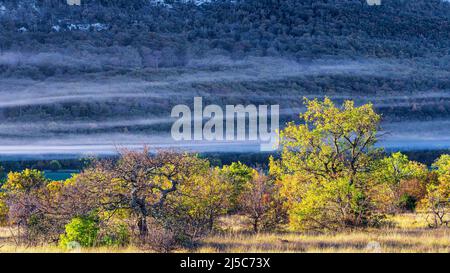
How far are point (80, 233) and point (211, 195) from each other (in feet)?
17.3

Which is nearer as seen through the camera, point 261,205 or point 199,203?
point 199,203

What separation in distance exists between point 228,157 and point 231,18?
27.1 metres

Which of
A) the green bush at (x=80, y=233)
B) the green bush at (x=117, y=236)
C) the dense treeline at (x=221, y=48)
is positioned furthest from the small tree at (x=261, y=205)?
the dense treeline at (x=221, y=48)

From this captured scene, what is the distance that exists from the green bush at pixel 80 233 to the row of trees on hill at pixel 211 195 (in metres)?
0.03

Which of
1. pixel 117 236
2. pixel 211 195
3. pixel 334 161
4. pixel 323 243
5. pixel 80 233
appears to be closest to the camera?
pixel 80 233

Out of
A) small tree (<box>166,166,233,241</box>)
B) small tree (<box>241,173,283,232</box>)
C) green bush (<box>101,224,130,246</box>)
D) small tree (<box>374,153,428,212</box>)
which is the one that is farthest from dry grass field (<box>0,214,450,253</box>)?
small tree (<box>374,153,428,212</box>)

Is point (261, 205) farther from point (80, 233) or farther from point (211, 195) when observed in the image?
point (80, 233)

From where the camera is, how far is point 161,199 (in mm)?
18719

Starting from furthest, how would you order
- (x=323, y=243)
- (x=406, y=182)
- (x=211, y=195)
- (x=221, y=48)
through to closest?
(x=221, y=48) → (x=406, y=182) → (x=211, y=195) → (x=323, y=243)

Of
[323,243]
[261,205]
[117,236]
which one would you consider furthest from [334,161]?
[117,236]

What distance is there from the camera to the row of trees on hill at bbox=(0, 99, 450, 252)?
1841 cm

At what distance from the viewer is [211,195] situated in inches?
853

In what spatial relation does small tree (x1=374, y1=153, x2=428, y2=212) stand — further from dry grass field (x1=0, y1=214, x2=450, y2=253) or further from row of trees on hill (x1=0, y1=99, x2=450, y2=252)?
dry grass field (x1=0, y1=214, x2=450, y2=253)
